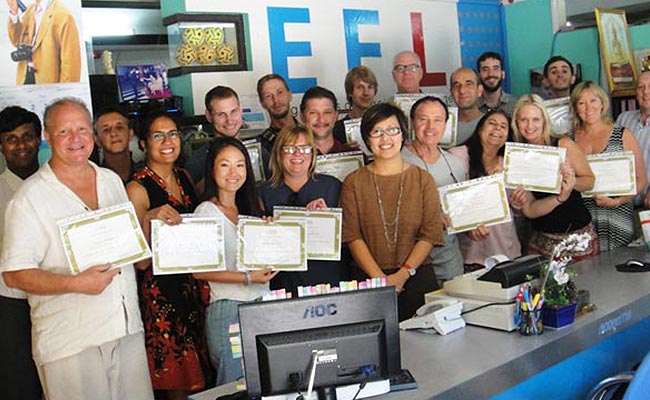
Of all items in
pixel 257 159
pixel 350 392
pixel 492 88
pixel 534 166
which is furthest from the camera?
pixel 492 88

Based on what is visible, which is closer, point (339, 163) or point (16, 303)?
point (16, 303)

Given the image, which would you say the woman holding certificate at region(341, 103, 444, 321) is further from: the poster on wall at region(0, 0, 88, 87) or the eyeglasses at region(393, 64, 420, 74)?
the poster on wall at region(0, 0, 88, 87)

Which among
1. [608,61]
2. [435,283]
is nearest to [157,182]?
[435,283]

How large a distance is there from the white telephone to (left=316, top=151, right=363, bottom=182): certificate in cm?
134

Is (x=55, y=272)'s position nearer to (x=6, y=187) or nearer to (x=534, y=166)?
(x=6, y=187)

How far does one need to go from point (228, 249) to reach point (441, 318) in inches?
42.2

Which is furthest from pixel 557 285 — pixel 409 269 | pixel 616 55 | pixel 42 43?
pixel 616 55

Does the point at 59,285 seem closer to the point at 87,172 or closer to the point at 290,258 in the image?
the point at 87,172

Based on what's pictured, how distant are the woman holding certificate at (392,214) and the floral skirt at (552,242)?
3.06ft

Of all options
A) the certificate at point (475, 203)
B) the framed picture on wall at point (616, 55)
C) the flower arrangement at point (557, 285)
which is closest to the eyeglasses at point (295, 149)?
the certificate at point (475, 203)

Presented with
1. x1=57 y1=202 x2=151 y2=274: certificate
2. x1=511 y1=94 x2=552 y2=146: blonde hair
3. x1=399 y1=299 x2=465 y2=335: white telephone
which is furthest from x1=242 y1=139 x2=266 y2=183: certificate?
x1=399 y1=299 x2=465 y2=335: white telephone

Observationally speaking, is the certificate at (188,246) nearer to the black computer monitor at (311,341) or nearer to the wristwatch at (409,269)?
the wristwatch at (409,269)

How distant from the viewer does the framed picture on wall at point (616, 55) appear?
6.58m

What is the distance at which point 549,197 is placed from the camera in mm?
4340
